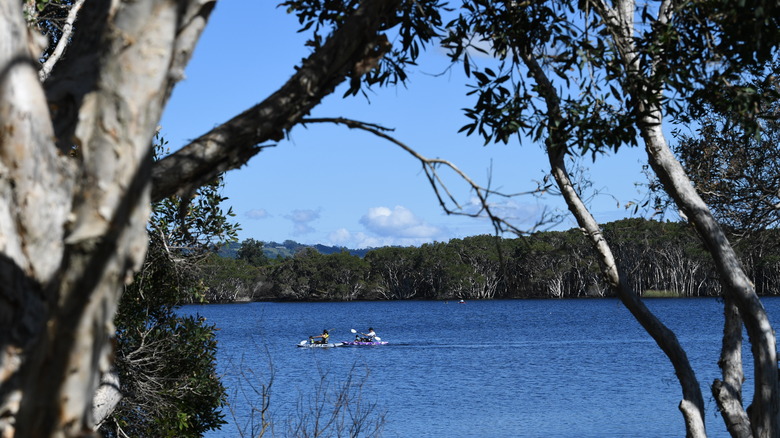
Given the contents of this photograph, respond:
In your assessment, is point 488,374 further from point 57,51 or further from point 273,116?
point 273,116

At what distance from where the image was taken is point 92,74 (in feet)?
9.37

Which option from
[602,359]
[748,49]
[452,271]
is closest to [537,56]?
[748,49]

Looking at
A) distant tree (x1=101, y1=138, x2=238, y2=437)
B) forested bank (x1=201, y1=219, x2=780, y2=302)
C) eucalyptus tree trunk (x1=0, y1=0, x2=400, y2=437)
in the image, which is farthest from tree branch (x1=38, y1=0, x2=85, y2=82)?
forested bank (x1=201, y1=219, x2=780, y2=302)

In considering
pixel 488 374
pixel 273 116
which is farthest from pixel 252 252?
pixel 273 116

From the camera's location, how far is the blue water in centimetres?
2439

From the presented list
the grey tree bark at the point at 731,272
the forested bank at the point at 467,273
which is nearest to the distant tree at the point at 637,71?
the grey tree bark at the point at 731,272

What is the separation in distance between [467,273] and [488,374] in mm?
67203

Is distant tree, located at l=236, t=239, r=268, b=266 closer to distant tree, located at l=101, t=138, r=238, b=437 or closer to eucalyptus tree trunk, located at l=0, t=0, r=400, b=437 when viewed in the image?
distant tree, located at l=101, t=138, r=238, b=437

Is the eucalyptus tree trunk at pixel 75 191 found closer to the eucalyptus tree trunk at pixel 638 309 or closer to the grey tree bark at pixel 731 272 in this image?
the eucalyptus tree trunk at pixel 638 309

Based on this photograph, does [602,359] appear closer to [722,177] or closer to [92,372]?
[722,177]

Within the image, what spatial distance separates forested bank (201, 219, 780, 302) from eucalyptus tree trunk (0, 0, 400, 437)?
3059 inches

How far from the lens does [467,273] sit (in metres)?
106

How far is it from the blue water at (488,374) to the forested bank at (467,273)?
22.2 ft

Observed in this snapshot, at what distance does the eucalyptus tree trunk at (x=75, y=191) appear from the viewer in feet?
7.43
